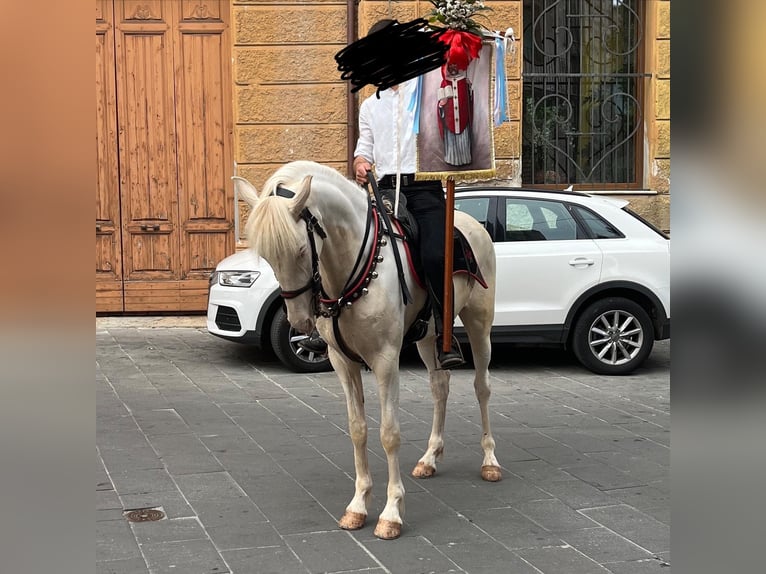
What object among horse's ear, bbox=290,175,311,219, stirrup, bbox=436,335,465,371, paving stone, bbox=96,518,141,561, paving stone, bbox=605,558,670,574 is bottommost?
paving stone, bbox=605,558,670,574

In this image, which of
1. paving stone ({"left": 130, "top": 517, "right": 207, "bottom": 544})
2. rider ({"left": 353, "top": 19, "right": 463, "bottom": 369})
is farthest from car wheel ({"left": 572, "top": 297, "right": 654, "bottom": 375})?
paving stone ({"left": 130, "top": 517, "right": 207, "bottom": 544})

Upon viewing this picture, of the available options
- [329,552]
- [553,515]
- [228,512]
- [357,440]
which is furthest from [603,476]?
[228,512]

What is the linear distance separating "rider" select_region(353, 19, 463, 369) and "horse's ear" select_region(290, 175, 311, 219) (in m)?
1.10

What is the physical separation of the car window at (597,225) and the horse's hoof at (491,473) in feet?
14.5

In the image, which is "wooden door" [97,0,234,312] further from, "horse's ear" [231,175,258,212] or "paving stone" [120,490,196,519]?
"horse's ear" [231,175,258,212]

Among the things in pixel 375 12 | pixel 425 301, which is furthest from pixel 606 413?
pixel 375 12

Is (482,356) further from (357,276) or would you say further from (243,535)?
(243,535)

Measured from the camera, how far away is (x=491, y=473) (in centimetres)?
578

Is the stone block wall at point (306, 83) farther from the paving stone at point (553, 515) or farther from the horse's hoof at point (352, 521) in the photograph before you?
the horse's hoof at point (352, 521)

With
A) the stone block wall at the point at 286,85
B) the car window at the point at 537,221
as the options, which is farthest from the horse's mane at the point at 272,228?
the stone block wall at the point at 286,85

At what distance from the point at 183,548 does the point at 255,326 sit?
16.2 ft

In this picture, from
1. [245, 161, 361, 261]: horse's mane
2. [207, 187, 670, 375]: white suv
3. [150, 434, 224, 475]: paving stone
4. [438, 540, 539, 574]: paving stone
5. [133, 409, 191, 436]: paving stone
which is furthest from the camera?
[207, 187, 670, 375]: white suv

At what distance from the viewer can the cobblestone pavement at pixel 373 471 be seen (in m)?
4.50

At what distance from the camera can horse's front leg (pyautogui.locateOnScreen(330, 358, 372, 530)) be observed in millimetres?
4922
